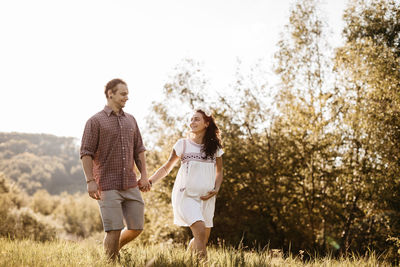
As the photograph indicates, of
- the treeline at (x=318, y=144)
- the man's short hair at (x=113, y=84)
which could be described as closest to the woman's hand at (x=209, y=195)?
the man's short hair at (x=113, y=84)

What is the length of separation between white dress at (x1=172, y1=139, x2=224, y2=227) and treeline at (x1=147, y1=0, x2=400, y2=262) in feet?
17.4

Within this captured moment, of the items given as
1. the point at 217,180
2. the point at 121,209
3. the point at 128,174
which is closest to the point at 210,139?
the point at 217,180

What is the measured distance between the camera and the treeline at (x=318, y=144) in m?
9.13

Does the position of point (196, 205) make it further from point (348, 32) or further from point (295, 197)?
point (348, 32)

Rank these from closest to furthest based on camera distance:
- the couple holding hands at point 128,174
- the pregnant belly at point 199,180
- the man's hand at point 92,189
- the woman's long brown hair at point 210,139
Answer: the man's hand at point 92,189, the couple holding hands at point 128,174, the pregnant belly at point 199,180, the woman's long brown hair at point 210,139

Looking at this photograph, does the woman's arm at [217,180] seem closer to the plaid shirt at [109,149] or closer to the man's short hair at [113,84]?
the plaid shirt at [109,149]

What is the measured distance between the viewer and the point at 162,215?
13266 mm

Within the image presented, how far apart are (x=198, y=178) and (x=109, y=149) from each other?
1117mm

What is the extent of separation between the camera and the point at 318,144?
1051cm

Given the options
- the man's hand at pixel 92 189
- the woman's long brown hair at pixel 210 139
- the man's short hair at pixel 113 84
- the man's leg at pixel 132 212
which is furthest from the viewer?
the woman's long brown hair at pixel 210 139

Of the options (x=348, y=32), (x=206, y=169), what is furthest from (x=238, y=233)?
(x=206, y=169)

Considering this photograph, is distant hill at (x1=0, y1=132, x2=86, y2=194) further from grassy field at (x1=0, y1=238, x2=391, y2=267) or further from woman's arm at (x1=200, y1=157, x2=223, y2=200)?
woman's arm at (x1=200, y1=157, x2=223, y2=200)

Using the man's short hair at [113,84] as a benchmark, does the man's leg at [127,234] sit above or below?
below

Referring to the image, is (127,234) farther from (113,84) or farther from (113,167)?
(113,84)
